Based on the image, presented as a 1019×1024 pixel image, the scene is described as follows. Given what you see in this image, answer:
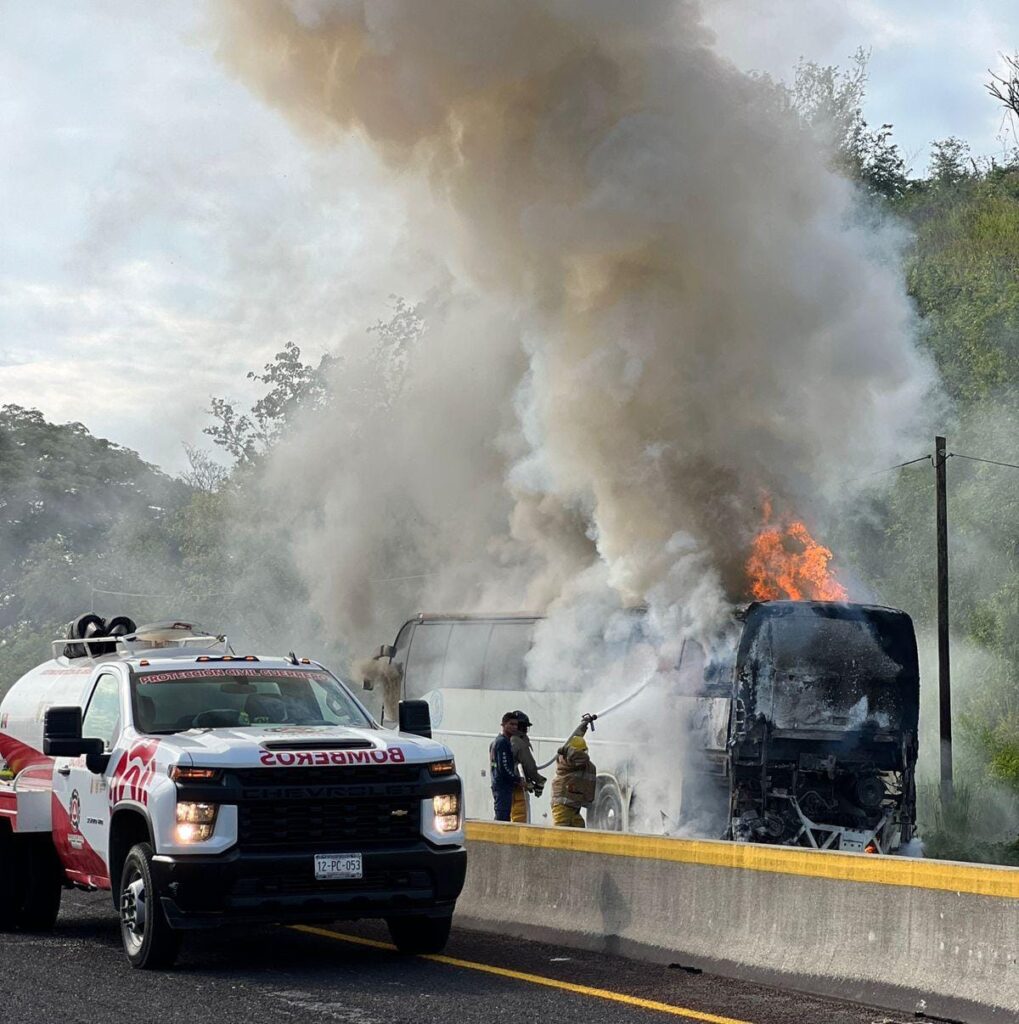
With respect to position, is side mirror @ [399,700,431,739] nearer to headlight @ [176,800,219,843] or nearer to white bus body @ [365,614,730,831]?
headlight @ [176,800,219,843]

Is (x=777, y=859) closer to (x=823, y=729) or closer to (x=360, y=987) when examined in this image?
(x=360, y=987)

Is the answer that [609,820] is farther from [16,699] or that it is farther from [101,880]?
[101,880]

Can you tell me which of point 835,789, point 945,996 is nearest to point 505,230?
point 835,789

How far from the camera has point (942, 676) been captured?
26.8m

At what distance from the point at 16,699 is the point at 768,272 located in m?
14.0

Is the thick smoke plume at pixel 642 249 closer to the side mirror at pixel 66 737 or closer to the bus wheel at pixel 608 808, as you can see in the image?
the bus wheel at pixel 608 808

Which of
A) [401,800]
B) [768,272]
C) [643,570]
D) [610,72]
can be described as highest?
[610,72]

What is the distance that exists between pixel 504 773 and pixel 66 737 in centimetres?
688

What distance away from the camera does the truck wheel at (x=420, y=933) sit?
33.8ft

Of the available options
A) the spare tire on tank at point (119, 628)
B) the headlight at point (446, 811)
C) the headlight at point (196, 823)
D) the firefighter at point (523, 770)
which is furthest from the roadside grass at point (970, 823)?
the headlight at point (196, 823)

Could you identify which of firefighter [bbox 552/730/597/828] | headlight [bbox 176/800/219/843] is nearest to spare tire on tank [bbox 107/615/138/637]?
headlight [bbox 176/800/219/843]

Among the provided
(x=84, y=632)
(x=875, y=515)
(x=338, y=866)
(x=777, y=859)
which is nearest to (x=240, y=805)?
(x=338, y=866)

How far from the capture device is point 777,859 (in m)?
9.30

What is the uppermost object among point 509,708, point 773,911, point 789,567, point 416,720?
point 789,567
